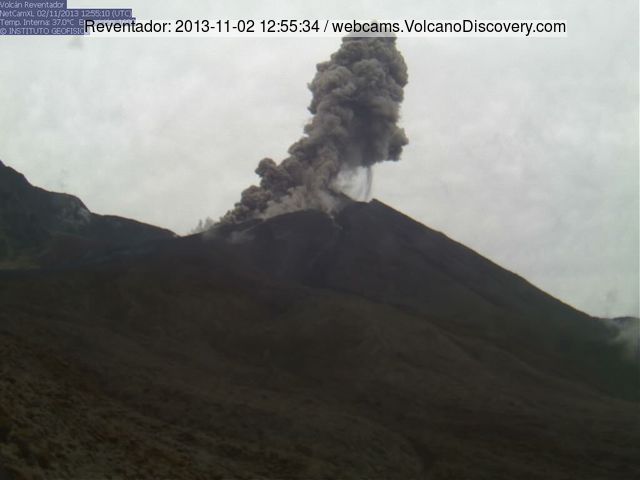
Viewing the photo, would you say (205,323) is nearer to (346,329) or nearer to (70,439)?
(346,329)

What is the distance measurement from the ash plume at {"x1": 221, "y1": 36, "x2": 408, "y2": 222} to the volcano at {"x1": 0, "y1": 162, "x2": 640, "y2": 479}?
241 inches

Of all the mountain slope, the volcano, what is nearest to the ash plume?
the volcano

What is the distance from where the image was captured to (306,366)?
34969mm

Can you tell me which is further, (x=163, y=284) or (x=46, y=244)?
(x=46, y=244)

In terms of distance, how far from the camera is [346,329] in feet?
127

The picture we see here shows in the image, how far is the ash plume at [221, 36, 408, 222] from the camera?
6706cm

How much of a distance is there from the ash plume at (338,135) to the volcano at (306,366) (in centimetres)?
613

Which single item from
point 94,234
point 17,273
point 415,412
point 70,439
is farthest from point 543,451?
point 94,234

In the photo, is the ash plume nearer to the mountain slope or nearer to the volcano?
the volcano

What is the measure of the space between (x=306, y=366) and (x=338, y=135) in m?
34.7

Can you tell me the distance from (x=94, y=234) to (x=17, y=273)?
54.4 metres

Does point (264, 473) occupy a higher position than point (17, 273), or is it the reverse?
point (17, 273)

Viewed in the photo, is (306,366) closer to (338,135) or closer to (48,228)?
(338,135)

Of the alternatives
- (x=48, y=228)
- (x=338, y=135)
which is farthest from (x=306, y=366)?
(x=48, y=228)
